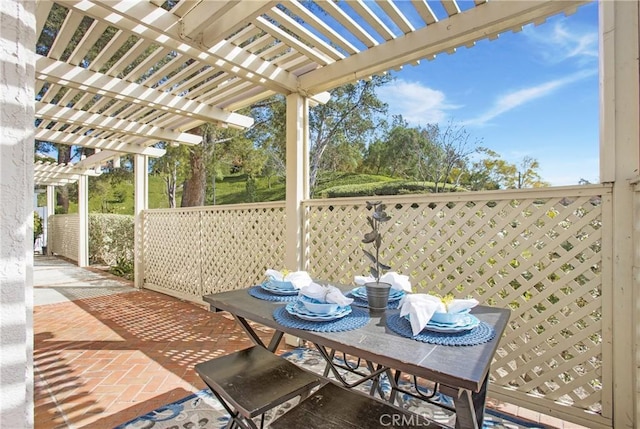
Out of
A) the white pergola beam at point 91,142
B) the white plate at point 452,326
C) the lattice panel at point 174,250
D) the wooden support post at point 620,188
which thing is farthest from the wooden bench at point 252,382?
the white pergola beam at point 91,142

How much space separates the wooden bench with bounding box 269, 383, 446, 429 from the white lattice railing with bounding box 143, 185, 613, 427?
1.37 metres

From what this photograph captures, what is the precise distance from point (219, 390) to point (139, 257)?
561 cm

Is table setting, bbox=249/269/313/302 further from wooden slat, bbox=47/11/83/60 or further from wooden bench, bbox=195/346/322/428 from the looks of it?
wooden slat, bbox=47/11/83/60

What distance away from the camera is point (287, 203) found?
371 cm

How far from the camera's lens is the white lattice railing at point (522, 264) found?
2.13m

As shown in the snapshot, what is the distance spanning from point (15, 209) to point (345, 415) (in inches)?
53.7

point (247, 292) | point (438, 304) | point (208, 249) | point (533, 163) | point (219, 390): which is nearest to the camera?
point (438, 304)

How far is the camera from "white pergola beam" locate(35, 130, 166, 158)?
520 cm

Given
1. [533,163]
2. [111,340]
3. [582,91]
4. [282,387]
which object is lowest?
[111,340]

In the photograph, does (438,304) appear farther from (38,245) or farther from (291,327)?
(38,245)

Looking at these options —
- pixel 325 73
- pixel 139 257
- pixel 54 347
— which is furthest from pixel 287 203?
pixel 139 257

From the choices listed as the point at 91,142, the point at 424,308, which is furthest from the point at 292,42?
the point at 91,142

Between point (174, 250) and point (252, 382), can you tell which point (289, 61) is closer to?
point (252, 382)

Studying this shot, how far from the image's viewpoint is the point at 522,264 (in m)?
2.36
